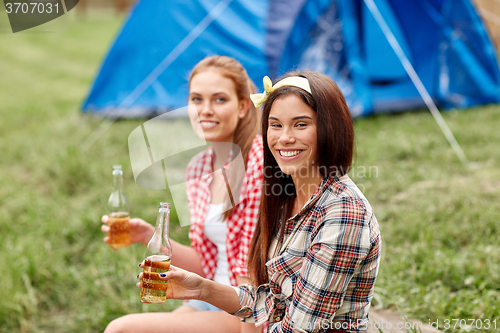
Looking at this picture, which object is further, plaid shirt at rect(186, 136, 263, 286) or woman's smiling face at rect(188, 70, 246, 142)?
woman's smiling face at rect(188, 70, 246, 142)

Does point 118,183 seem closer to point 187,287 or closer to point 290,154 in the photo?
point 187,287

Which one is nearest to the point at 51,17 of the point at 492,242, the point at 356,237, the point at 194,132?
the point at 194,132

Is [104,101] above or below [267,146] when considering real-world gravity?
above

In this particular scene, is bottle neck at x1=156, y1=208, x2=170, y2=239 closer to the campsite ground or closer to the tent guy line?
the campsite ground

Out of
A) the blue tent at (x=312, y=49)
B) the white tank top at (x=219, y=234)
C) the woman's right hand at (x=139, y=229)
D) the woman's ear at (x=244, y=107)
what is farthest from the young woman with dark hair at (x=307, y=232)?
the blue tent at (x=312, y=49)

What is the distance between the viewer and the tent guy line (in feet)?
16.9

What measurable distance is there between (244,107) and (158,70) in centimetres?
354

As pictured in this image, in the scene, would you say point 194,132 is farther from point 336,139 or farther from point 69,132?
point 69,132

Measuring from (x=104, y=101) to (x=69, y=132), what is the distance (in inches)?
22.1

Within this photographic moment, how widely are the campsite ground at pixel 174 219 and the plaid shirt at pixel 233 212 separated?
32.9 inches

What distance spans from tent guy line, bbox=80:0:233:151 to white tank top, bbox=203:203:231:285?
11.1 ft

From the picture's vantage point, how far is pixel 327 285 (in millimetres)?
1367

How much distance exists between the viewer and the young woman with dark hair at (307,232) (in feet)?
4.52

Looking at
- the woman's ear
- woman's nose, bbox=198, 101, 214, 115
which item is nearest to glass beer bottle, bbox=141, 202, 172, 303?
woman's nose, bbox=198, 101, 214, 115
